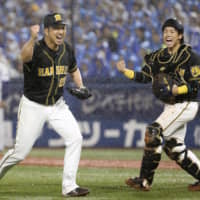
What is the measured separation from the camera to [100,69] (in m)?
14.2

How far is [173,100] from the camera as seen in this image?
691 cm

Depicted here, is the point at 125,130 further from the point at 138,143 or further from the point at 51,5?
the point at 51,5

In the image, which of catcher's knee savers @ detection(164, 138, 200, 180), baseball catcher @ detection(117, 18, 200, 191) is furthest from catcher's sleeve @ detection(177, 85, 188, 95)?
catcher's knee savers @ detection(164, 138, 200, 180)

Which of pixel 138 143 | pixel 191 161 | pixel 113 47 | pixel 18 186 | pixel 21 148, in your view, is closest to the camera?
pixel 21 148

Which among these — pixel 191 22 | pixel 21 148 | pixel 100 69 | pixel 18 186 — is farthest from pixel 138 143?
pixel 21 148

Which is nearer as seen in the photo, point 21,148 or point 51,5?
point 21,148

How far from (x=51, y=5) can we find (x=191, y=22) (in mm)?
3482

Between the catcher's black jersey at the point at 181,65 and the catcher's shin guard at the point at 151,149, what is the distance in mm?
466

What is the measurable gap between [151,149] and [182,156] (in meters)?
0.38

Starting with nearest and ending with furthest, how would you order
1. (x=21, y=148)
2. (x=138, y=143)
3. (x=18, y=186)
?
(x=21, y=148) → (x=18, y=186) → (x=138, y=143)

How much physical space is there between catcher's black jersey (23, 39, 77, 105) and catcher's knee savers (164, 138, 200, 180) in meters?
1.40

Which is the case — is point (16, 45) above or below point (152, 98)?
above

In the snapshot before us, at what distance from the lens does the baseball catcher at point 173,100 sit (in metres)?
6.79

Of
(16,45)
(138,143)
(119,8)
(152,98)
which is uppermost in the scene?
(119,8)
